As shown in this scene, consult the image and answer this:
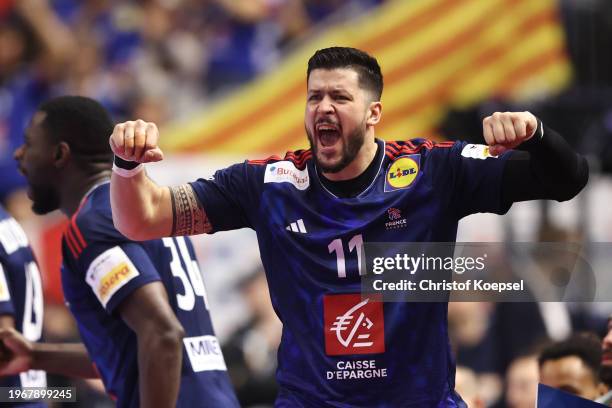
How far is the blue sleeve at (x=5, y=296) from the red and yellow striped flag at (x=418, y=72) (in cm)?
524

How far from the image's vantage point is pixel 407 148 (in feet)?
14.5

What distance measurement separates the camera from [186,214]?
4.30 m

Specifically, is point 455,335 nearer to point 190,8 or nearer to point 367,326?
point 367,326

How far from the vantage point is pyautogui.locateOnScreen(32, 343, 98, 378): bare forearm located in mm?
5223

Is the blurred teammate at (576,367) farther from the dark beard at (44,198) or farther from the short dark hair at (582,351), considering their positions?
the dark beard at (44,198)

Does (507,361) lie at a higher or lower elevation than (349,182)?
lower

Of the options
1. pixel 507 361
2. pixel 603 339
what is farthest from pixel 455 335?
pixel 603 339

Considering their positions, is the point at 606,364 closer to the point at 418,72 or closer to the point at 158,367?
the point at 158,367

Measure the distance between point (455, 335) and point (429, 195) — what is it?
4.00 meters

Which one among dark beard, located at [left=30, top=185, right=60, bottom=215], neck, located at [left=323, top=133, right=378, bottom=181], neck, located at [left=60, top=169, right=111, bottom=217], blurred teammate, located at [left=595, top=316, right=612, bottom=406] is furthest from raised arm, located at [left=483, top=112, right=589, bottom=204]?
dark beard, located at [left=30, top=185, right=60, bottom=215]

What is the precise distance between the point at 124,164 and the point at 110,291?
2.53ft

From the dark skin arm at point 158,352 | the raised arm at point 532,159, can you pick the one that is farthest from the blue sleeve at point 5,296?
the raised arm at point 532,159

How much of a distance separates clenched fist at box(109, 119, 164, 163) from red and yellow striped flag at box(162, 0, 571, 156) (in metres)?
6.49

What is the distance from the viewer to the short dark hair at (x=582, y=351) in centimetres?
504
